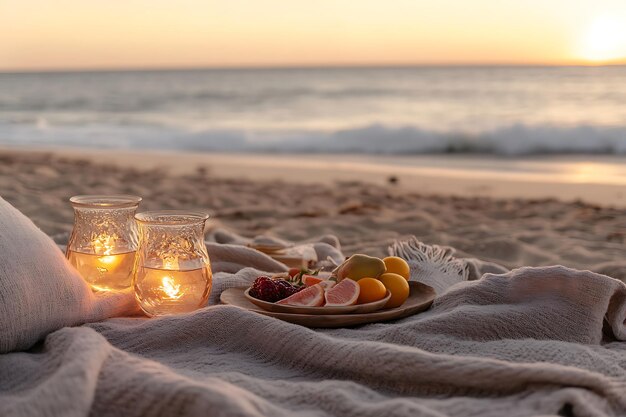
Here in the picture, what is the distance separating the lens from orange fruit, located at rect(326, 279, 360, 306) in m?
2.55

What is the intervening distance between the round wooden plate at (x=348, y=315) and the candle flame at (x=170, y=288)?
225 mm

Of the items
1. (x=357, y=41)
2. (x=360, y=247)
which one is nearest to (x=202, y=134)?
(x=360, y=247)

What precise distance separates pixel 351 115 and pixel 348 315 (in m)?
20.9

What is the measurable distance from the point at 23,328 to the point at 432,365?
1.17 metres

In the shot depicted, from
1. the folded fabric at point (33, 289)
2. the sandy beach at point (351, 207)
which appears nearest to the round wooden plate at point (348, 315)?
the folded fabric at point (33, 289)

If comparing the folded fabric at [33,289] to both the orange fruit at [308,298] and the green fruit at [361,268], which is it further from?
the green fruit at [361,268]

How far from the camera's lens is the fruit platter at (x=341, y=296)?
2.51m

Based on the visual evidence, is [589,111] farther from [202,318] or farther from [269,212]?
[202,318]

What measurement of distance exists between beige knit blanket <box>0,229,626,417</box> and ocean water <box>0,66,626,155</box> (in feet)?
40.7

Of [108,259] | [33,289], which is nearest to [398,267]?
[108,259]

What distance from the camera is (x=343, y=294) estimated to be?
2.59 meters

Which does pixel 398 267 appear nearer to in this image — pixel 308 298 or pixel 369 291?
pixel 369 291

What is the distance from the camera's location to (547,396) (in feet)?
6.30

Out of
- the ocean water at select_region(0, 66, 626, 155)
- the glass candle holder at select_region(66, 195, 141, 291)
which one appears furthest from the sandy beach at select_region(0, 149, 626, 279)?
the ocean water at select_region(0, 66, 626, 155)
